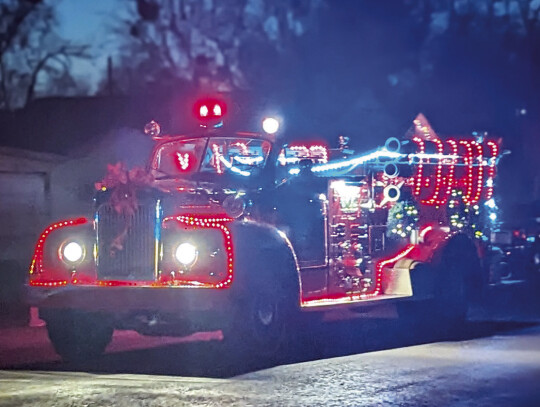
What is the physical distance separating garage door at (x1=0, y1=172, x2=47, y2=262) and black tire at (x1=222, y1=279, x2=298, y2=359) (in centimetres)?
1316

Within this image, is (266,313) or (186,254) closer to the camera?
(186,254)

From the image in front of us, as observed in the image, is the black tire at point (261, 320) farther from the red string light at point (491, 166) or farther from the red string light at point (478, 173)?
the red string light at point (491, 166)

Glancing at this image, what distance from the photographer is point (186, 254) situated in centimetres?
1007

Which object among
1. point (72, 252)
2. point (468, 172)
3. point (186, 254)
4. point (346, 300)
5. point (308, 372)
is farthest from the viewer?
point (468, 172)

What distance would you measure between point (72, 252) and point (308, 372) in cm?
262

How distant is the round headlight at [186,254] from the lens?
10.0 m

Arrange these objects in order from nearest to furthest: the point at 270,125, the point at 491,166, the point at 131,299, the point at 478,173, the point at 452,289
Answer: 1. the point at 131,299
2. the point at 270,125
3. the point at 452,289
4. the point at 478,173
5. the point at 491,166

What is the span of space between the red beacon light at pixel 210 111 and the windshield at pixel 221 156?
185 millimetres

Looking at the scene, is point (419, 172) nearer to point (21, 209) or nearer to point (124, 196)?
point (124, 196)

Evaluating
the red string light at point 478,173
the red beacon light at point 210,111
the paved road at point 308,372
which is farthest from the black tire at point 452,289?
the red beacon light at point 210,111

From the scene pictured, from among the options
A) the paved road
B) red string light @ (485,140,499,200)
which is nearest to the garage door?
the paved road

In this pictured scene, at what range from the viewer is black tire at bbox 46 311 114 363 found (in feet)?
36.0

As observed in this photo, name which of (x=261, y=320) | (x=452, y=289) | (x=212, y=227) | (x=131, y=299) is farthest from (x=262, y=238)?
(x=452, y=289)

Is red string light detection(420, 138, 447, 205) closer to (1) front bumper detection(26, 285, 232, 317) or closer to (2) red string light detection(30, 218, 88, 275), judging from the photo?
(1) front bumper detection(26, 285, 232, 317)
